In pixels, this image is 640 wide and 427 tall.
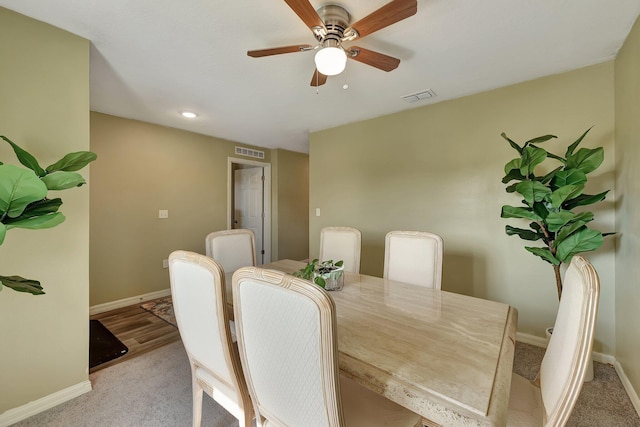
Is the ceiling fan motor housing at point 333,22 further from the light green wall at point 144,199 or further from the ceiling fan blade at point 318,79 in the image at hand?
the light green wall at point 144,199

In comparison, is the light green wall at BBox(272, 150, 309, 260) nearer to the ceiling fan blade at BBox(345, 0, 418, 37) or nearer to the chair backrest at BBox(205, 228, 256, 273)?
the chair backrest at BBox(205, 228, 256, 273)

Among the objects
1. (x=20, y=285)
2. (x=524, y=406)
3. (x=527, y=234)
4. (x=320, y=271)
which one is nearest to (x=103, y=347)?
(x=20, y=285)

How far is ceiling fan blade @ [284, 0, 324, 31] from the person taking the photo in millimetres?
1166

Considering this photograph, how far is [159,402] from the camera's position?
1.68 m

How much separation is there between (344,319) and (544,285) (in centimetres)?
211

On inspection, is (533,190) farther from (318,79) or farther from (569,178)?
(318,79)

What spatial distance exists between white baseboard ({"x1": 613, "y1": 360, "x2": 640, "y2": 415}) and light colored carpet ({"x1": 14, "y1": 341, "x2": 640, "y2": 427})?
0.03 metres

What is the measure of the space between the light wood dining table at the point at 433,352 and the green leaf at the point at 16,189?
123cm

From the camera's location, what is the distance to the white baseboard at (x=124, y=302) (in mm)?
3021

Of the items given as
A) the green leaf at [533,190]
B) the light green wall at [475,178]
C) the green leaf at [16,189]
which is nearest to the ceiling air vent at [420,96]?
the light green wall at [475,178]

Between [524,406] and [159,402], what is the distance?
6.48ft

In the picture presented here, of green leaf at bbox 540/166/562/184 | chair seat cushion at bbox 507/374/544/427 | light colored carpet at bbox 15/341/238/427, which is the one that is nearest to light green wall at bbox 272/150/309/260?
light colored carpet at bbox 15/341/238/427

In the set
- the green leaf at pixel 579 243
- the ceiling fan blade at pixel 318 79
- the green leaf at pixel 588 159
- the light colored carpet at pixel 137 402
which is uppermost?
the ceiling fan blade at pixel 318 79

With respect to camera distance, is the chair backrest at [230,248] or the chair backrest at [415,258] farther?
the chair backrest at [230,248]
